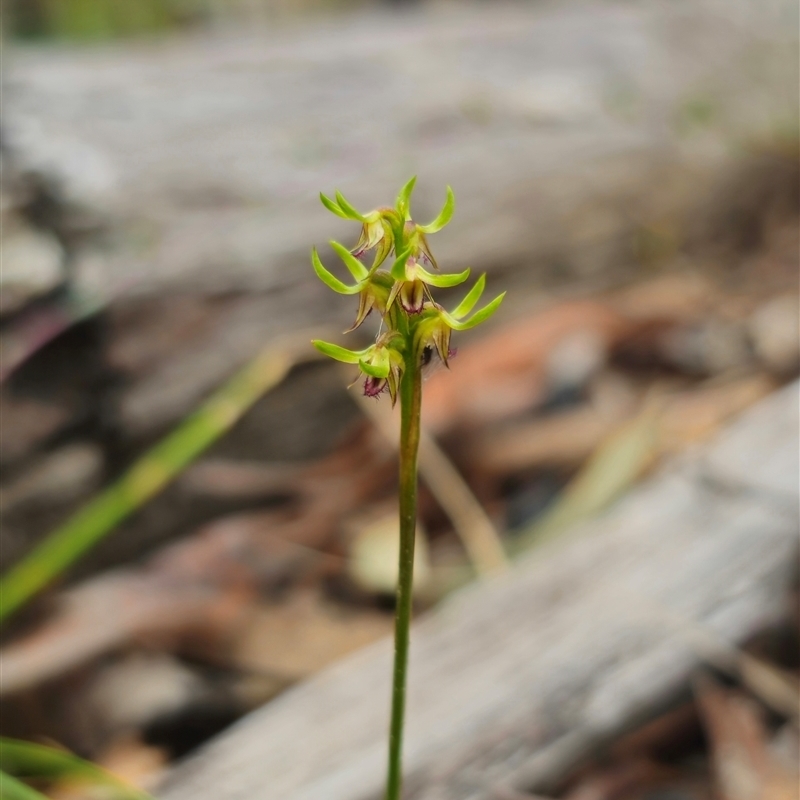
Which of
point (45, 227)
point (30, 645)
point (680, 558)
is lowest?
point (680, 558)

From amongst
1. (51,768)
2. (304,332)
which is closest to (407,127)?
(304,332)

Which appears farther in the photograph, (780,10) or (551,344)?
(780,10)

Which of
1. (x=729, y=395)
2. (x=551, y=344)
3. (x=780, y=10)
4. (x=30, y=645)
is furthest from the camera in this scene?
(x=780, y=10)

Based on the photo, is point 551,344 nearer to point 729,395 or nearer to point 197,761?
point 729,395

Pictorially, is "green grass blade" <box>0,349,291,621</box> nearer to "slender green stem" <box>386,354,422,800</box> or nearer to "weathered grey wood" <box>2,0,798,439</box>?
"weathered grey wood" <box>2,0,798,439</box>

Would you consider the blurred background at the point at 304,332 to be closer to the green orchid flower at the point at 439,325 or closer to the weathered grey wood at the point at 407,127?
the weathered grey wood at the point at 407,127

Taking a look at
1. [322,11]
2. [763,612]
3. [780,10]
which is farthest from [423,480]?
[322,11]

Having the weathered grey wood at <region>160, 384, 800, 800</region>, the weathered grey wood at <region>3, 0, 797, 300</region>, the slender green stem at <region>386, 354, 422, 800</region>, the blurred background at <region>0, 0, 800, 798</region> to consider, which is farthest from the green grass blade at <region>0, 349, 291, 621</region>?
the slender green stem at <region>386, 354, 422, 800</region>

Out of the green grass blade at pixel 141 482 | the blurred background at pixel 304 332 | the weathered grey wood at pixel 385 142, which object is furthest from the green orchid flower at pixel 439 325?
the weathered grey wood at pixel 385 142

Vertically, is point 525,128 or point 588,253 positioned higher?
point 525,128
